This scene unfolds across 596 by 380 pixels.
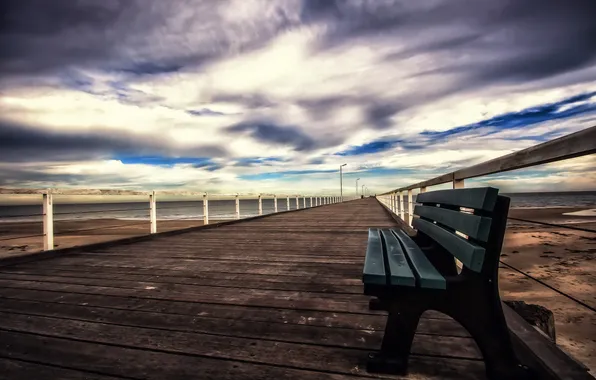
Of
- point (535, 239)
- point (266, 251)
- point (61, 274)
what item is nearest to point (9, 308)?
point (61, 274)

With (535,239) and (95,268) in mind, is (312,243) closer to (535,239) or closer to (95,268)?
(95,268)

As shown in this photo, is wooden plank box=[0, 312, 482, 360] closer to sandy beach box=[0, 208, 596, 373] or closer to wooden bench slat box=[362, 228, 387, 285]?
wooden bench slat box=[362, 228, 387, 285]

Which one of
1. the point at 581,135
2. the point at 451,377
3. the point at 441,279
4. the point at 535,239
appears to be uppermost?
the point at 581,135

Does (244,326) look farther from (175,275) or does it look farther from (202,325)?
(175,275)

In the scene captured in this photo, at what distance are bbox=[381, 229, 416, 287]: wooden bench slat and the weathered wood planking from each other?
447mm

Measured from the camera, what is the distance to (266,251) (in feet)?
15.0

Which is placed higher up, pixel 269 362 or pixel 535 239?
pixel 269 362

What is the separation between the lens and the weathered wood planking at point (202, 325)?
1498mm

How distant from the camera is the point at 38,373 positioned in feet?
4.82

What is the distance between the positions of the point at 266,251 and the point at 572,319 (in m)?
7.87

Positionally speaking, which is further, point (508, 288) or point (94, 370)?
point (508, 288)

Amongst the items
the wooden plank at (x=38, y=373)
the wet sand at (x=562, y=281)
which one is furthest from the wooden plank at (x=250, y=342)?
the wet sand at (x=562, y=281)

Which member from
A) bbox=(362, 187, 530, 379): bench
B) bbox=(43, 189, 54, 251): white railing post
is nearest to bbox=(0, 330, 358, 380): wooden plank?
bbox=(362, 187, 530, 379): bench

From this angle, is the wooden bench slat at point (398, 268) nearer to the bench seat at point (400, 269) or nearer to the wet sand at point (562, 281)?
the bench seat at point (400, 269)
